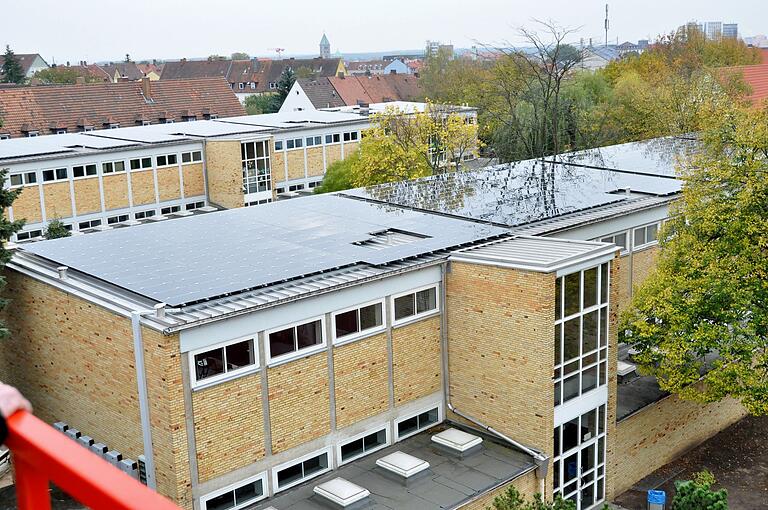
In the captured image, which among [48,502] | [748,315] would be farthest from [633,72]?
[48,502]

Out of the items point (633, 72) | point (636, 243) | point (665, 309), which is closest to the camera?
point (665, 309)

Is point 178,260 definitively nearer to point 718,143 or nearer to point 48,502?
point 718,143

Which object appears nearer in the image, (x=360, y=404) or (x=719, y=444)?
(x=360, y=404)

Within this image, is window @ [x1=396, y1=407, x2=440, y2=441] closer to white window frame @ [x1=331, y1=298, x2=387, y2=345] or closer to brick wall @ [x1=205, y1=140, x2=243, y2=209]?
white window frame @ [x1=331, y1=298, x2=387, y2=345]

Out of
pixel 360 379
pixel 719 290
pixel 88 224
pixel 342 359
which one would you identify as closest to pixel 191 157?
pixel 88 224

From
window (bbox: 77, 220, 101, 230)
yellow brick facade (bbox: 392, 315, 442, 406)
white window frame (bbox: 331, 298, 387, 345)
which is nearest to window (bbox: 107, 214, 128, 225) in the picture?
window (bbox: 77, 220, 101, 230)

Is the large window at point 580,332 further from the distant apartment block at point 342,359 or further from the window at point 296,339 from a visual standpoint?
the window at point 296,339
